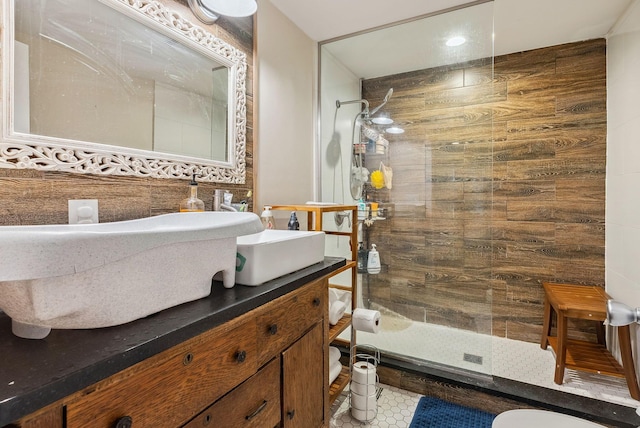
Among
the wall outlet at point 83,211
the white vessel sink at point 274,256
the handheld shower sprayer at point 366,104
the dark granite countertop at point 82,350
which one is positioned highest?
the handheld shower sprayer at point 366,104

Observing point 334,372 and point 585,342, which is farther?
point 585,342

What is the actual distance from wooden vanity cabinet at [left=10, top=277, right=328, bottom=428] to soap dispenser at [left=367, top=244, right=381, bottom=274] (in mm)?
1329

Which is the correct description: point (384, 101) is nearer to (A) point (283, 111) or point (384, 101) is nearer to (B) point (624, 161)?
(A) point (283, 111)

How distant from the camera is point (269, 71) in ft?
5.99

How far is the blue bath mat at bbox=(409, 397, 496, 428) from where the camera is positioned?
5.33 ft

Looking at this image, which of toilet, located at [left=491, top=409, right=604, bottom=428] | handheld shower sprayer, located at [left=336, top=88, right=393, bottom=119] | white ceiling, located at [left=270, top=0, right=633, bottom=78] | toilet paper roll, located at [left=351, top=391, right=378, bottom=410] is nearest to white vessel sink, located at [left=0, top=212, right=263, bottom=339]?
toilet paper roll, located at [left=351, top=391, right=378, bottom=410]

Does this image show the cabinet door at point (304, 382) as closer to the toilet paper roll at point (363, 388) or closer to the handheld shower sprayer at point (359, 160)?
the toilet paper roll at point (363, 388)

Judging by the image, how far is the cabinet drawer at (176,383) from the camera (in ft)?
1.67

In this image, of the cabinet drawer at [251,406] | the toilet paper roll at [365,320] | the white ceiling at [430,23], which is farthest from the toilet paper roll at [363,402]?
the white ceiling at [430,23]

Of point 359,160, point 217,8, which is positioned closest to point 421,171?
point 359,160

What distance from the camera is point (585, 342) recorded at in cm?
221

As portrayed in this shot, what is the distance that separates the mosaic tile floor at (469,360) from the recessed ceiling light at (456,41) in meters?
1.90

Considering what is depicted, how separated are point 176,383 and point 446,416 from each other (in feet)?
5.23

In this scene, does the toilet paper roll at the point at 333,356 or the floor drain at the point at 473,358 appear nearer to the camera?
the toilet paper roll at the point at 333,356
